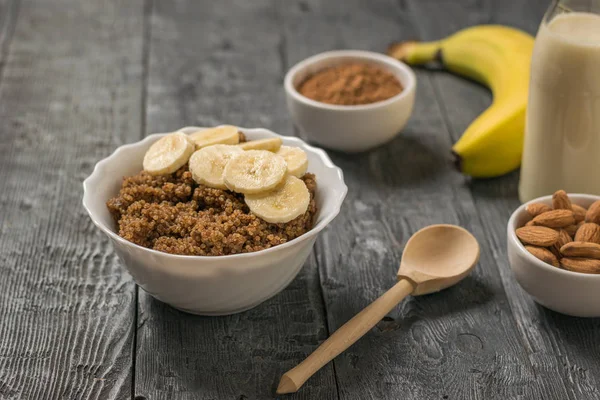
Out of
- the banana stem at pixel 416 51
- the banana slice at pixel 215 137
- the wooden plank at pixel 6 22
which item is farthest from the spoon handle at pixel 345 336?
the wooden plank at pixel 6 22

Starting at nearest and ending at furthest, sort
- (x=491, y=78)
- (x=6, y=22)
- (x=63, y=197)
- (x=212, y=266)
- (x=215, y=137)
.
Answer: (x=212, y=266)
(x=215, y=137)
(x=63, y=197)
(x=491, y=78)
(x=6, y=22)

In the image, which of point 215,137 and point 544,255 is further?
point 215,137

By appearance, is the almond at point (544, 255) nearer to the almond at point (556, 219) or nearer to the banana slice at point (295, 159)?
the almond at point (556, 219)

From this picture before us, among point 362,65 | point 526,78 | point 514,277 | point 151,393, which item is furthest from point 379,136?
point 151,393

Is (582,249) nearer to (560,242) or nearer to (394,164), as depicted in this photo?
(560,242)

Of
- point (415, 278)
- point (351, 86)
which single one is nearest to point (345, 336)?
point (415, 278)

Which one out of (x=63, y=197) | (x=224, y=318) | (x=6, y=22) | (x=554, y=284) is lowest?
(x=6, y=22)
